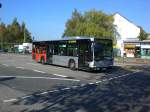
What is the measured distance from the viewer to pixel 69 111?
382 inches

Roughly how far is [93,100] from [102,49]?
513 inches

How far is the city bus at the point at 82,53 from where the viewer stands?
946 inches

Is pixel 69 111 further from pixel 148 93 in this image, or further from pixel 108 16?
pixel 108 16

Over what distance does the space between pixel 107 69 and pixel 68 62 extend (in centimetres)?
344

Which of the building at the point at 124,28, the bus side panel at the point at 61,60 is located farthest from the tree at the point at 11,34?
the bus side panel at the point at 61,60

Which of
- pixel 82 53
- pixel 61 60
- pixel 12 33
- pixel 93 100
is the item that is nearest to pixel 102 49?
pixel 82 53

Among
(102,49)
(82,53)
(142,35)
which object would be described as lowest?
(82,53)

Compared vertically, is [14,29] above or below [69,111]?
above

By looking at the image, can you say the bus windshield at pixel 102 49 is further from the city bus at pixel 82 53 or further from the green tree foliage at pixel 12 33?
the green tree foliage at pixel 12 33

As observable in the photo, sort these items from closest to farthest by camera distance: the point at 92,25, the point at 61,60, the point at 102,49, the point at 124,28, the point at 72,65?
1. the point at 102,49
2. the point at 72,65
3. the point at 61,60
4. the point at 92,25
5. the point at 124,28

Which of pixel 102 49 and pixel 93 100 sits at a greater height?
pixel 102 49

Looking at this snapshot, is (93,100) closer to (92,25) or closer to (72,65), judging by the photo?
(72,65)

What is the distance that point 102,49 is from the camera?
24469mm

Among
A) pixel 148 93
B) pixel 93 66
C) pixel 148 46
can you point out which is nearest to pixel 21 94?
pixel 148 93
